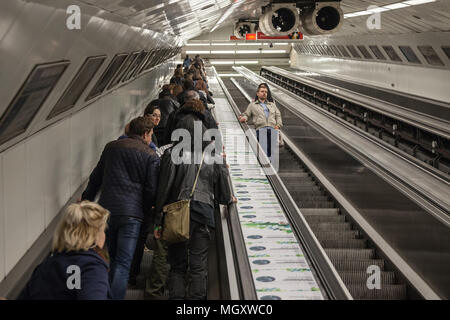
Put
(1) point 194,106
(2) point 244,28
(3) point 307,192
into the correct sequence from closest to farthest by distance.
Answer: (1) point 194,106 < (3) point 307,192 < (2) point 244,28

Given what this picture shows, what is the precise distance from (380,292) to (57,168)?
3.64 m

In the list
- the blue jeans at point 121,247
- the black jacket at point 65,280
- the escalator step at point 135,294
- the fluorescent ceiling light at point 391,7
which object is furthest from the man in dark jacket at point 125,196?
the fluorescent ceiling light at point 391,7

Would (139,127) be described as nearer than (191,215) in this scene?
No

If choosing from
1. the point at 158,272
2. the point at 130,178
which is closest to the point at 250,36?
the point at 130,178

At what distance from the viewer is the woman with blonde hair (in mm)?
2809

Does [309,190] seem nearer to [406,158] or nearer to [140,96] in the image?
[406,158]

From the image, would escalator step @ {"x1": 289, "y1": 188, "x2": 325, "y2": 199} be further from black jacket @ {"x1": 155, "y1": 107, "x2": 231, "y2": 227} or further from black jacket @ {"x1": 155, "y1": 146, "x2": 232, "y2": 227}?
black jacket @ {"x1": 155, "y1": 146, "x2": 232, "y2": 227}

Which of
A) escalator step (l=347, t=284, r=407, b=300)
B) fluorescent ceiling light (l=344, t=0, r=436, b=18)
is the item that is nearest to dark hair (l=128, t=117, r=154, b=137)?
escalator step (l=347, t=284, r=407, b=300)

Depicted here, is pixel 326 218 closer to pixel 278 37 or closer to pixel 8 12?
pixel 8 12

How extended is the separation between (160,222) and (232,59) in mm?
39131

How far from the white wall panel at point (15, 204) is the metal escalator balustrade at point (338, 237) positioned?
129 inches

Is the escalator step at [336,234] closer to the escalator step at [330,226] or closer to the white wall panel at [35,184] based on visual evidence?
the escalator step at [330,226]

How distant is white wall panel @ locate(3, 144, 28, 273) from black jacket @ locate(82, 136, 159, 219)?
687mm

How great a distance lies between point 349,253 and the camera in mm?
6820
